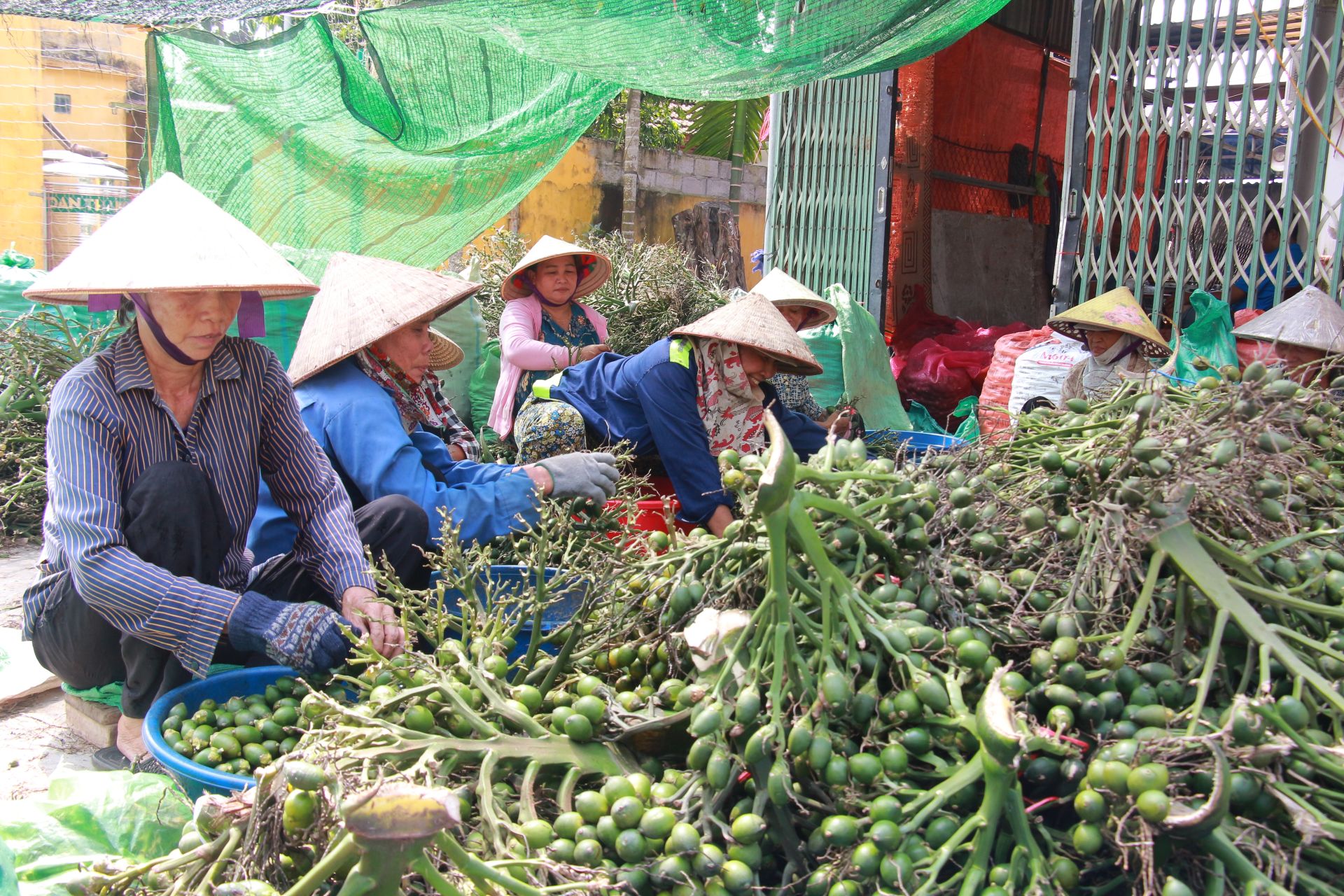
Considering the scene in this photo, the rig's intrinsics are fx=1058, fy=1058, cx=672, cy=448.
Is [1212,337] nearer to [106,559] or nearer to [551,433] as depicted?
[551,433]

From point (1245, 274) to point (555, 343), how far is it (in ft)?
10.2

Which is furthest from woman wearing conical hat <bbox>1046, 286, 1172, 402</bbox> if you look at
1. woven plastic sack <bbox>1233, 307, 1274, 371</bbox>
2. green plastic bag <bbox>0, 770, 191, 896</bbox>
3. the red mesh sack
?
green plastic bag <bbox>0, 770, 191, 896</bbox>

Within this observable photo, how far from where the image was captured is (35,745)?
2.53 metres

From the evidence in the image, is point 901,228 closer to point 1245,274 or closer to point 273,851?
point 1245,274

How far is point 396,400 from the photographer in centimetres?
288

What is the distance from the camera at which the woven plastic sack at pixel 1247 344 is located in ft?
13.0

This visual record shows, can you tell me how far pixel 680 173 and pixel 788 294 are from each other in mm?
7348

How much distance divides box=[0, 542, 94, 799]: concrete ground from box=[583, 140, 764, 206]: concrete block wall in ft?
28.5

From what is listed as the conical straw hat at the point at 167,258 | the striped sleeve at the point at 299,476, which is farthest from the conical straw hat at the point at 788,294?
the conical straw hat at the point at 167,258

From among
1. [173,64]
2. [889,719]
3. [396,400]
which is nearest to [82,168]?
[173,64]

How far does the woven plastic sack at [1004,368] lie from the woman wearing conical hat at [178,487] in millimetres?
3362

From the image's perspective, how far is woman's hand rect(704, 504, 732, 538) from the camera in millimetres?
3424

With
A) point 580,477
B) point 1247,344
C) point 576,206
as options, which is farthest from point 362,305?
point 576,206

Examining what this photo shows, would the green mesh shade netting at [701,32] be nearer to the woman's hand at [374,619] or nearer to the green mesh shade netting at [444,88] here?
the green mesh shade netting at [444,88]
